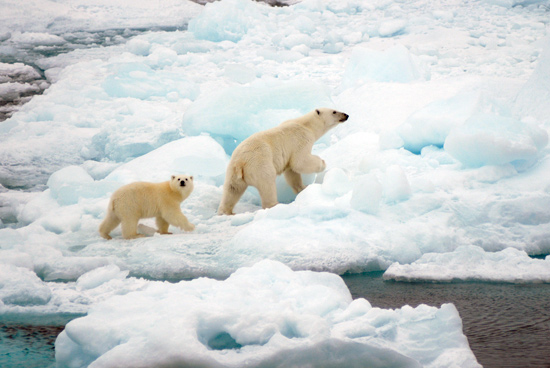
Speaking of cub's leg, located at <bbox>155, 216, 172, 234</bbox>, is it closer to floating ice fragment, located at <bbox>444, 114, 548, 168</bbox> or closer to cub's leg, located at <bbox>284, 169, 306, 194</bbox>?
cub's leg, located at <bbox>284, 169, 306, 194</bbox>

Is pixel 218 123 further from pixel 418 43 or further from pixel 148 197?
pixel 418 43

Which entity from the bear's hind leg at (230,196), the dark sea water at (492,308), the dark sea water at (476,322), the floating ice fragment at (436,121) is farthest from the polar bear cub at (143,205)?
the floating ice fragment at (436,121)

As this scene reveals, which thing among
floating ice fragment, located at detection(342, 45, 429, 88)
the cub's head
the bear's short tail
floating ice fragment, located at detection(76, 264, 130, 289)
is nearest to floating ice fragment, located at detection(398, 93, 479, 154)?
the cub's head

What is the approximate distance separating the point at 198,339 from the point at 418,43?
8920 mm

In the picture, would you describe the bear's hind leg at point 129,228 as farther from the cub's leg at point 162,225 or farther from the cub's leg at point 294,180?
the cub's leg at point 294,180

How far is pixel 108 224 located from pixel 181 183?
554mm

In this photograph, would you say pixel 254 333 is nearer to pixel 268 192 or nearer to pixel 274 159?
pixel 268 192

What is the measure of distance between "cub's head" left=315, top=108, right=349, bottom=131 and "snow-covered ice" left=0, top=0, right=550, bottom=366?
30cm

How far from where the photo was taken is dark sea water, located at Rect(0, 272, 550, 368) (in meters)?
1.96

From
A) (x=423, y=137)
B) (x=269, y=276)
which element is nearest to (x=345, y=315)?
(x=269, y=276)

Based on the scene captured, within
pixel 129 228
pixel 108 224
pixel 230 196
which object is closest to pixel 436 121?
pixel 230 196

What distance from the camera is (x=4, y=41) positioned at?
10594 millimetres

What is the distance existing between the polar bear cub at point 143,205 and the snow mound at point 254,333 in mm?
1484

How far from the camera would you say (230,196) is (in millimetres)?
4160
